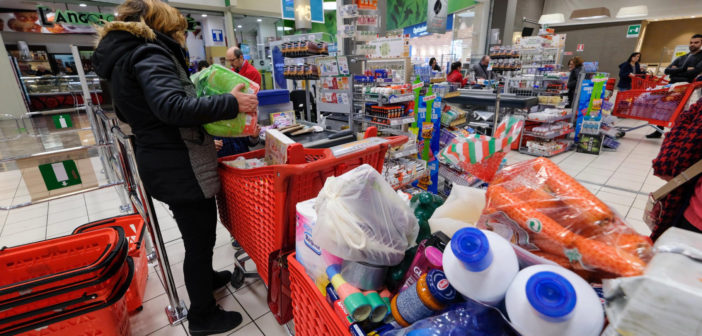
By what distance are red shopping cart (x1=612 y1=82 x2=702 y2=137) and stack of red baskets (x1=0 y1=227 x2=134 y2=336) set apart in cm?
587

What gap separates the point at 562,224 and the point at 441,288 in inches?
12.8

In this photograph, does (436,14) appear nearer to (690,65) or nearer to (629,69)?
(690,65)

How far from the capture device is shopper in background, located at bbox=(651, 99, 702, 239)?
3.93ft

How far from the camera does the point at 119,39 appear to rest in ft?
3.86

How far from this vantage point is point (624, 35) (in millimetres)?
13109

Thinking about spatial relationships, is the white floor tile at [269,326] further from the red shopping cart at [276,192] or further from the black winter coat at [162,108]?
the black winter coat at [162,108]

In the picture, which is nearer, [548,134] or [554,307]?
[554,307]

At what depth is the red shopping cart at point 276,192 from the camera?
1230 mm

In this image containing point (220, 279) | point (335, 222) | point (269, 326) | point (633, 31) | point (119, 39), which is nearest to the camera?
point (335, 222)

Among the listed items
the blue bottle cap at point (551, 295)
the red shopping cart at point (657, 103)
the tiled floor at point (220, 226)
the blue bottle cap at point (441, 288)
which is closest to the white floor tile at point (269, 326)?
the tiled floor at point (220, 226)

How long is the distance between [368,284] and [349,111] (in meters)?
2.31

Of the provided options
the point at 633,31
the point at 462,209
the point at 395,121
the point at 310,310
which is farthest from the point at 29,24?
the point at 633,31

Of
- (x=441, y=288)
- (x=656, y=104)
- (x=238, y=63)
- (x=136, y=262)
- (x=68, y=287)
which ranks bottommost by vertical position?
(x=136, y=262)

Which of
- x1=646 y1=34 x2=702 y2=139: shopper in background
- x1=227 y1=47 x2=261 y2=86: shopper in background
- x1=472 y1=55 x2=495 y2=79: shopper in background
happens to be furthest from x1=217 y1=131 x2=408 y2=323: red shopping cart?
x1=472 y1=55 x2=495 y2=79: shopper in background
